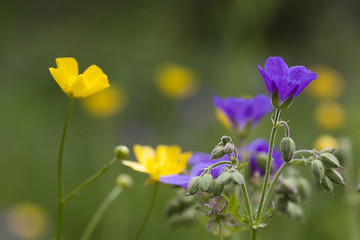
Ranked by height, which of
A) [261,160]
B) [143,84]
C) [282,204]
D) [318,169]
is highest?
[318,169]

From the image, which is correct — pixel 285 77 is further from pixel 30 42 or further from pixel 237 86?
pixel 30 42

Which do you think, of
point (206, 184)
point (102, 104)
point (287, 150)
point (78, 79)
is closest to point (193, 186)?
point (206, 184)

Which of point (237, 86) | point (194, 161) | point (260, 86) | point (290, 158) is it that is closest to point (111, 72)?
point (260, 86)

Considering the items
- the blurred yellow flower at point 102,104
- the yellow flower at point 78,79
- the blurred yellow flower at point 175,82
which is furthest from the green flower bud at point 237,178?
the blurred yellow flower at point 175,82

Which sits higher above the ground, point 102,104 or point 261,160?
point 261,160

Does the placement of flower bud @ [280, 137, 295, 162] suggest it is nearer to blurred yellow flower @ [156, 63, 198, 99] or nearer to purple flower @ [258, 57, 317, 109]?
purple flower @ [258, 57, 317, 109]

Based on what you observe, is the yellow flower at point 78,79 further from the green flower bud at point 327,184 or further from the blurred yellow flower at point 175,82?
the blurred yellow flower at point 175,82

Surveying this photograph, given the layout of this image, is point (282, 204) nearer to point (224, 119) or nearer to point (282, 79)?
point (282, 79)

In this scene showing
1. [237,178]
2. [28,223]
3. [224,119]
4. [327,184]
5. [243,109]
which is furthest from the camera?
[28,223]
